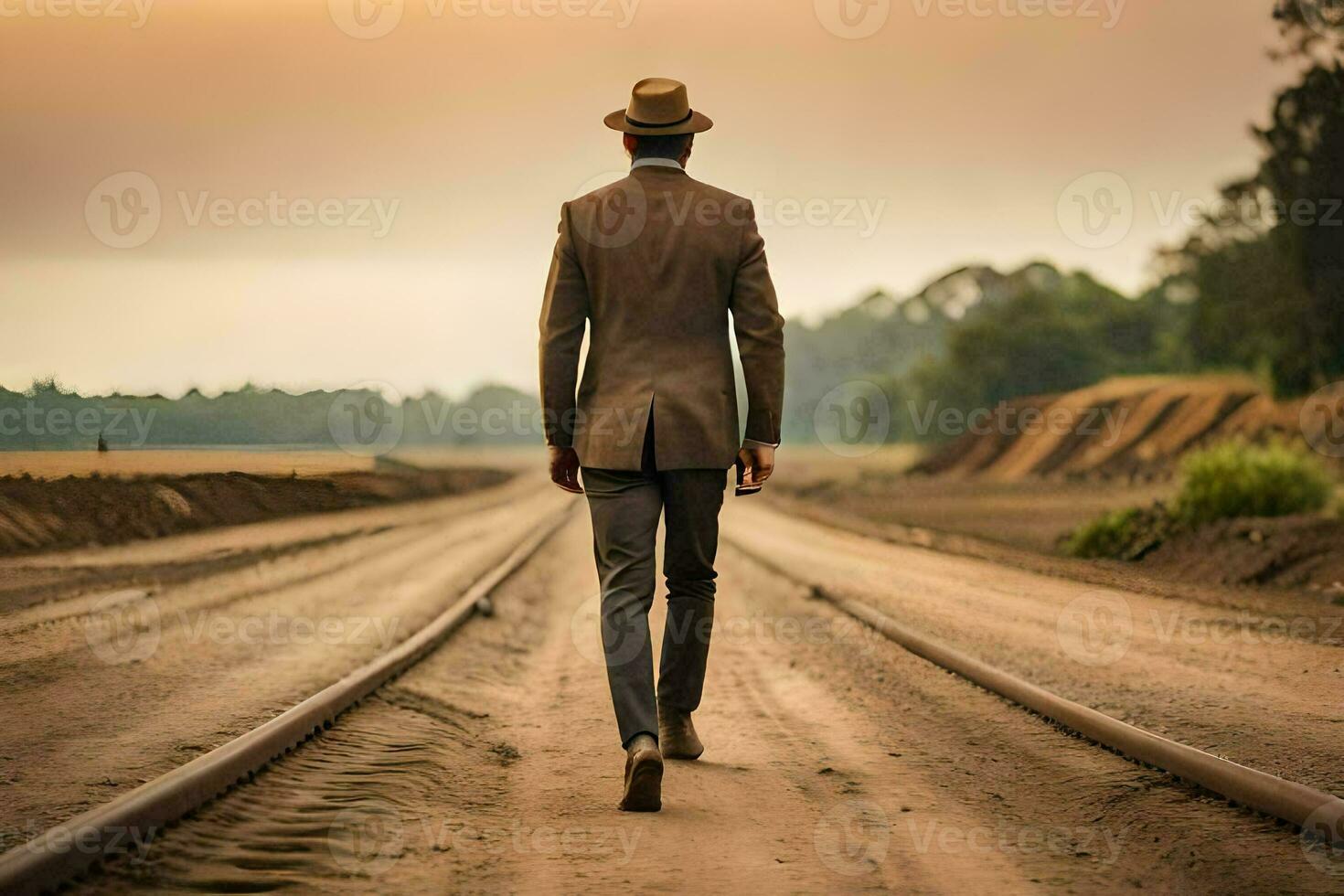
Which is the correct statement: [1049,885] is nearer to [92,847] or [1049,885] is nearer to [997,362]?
[92,847]

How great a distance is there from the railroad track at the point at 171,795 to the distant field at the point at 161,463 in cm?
137

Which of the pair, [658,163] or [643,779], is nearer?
[643,779]

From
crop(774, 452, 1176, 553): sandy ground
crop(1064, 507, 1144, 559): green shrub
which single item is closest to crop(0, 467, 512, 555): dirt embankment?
crop(1064, 507, 1144, 559): green shrub

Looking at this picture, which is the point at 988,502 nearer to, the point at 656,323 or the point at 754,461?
the point at 754,461

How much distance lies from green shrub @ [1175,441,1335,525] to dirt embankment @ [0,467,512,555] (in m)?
14.8

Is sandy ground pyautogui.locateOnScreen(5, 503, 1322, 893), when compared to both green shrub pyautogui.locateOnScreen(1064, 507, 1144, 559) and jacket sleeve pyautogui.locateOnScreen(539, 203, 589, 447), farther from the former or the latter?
green shrub pyautogui.locateOnScreen(1064, 507, 1144, 559)

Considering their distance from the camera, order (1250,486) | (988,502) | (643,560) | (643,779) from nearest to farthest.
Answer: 1. (643,779)
2. (643,560)
3. (1250,486)
4. (988,502)

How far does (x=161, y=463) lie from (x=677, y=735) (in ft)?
13.2

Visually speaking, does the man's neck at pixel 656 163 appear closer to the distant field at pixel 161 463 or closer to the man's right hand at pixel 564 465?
the man's right hand at pixel 564 465

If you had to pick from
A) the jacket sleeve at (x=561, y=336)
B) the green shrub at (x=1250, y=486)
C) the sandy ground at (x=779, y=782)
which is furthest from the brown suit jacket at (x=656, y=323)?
the green shrub at (x=1250, y=486)

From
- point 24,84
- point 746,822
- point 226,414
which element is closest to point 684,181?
point 746,822

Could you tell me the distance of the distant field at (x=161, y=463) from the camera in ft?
26.0

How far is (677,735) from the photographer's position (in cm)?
612

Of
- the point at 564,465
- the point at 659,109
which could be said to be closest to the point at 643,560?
the point at 564,465
